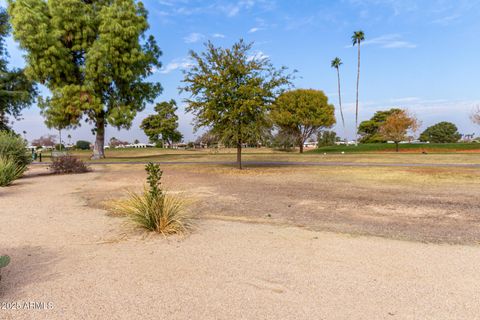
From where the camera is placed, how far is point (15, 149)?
15.8m

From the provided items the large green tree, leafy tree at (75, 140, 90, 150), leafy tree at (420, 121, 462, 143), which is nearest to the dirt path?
the large green tree

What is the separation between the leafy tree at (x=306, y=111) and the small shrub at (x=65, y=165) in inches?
1274

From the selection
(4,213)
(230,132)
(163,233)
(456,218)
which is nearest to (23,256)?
(163,233)

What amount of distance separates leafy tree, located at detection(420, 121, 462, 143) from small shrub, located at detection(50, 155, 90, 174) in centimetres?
8378

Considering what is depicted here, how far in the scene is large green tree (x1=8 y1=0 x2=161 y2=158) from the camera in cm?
2759

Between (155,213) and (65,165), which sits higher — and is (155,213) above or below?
below

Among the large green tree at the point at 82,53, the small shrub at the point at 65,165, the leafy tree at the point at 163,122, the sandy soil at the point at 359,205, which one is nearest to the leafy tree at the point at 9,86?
the large green tree at the point at 82,53

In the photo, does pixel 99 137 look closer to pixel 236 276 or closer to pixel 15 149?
pixel 15 149

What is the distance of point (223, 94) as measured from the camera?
18.5 metres

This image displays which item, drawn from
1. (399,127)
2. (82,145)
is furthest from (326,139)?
(82,145)

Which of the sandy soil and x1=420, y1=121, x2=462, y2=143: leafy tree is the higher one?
x1=420, y1=121, x2=462, y2=143: leafy tree

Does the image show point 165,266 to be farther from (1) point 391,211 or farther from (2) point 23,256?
(1) point 391,211

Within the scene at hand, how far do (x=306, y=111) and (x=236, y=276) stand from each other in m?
45.9

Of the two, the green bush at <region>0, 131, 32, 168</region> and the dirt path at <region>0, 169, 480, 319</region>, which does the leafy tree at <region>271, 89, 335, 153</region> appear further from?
the dirt path at <region>0, 169, 480, 319</region>
